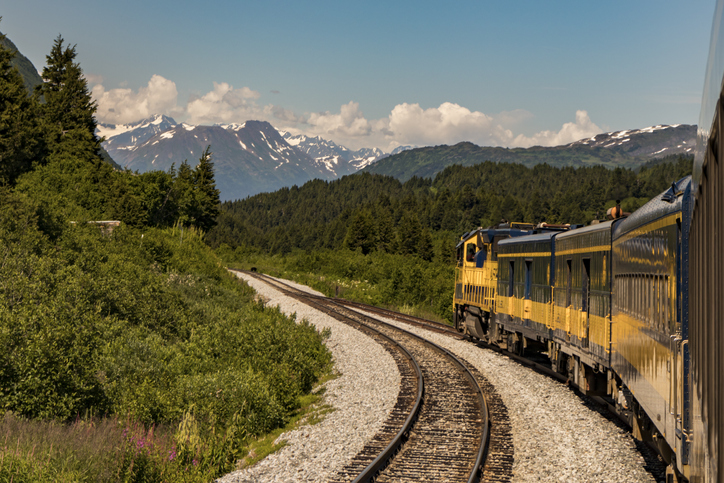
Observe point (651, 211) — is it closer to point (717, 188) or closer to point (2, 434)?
point (717, 188)

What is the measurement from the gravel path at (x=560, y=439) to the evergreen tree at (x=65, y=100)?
159ft

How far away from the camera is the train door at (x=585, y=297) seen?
39.2 ft

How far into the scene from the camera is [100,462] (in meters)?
8.08

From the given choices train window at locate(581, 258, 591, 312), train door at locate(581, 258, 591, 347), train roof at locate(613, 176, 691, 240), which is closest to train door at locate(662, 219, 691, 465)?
train roof at locate(613, 176, 691, 240)

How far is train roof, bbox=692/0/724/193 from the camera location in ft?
6.54

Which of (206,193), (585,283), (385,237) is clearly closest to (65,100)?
(206,193)

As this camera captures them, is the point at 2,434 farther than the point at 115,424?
No

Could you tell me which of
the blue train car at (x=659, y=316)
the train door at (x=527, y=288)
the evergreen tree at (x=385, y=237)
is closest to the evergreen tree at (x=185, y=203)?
the evergreen tree at (x=385, y=237)

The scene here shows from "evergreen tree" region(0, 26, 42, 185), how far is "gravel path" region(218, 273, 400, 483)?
27.9 m

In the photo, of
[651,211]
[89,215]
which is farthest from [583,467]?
[89,215]

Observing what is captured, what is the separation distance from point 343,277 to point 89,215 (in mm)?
28658

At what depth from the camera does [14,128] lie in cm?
3788

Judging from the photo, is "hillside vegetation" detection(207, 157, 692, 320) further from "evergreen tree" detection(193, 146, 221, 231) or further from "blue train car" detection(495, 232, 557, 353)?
"blue train car" detection(495, 232, 557, 353)

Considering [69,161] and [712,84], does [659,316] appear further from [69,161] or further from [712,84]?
[69,161]
